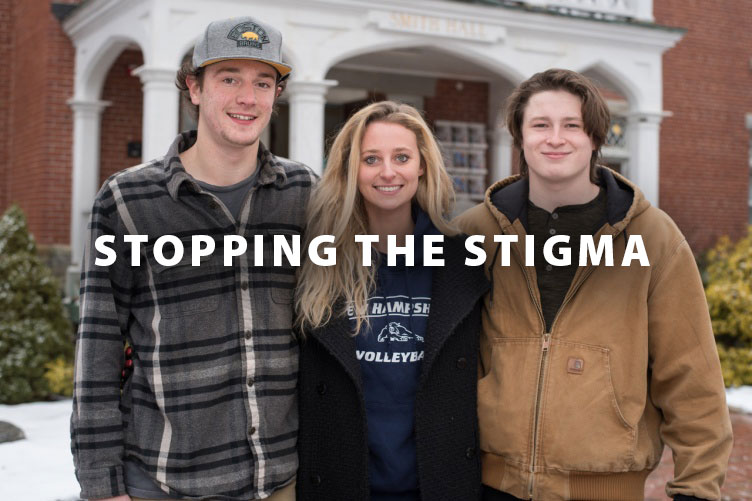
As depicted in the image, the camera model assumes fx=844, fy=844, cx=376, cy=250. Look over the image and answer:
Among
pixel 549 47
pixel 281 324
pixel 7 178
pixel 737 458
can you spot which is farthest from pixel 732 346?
pixel 7 178

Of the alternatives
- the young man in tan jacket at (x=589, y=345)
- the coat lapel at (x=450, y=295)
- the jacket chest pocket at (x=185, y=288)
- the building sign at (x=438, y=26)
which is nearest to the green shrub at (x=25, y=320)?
the building sign at (x=438, y=26)

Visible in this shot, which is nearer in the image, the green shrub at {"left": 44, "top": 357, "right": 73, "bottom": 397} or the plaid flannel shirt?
the plaid flannel shirt

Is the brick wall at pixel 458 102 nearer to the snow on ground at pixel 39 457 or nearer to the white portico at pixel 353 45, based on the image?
the white portico at pixel 353 45

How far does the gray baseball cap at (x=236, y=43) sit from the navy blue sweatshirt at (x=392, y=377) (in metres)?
0.83

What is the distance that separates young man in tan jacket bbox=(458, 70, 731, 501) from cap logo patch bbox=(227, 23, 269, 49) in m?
0.87

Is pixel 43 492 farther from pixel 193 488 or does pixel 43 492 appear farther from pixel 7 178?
pixel 7 178

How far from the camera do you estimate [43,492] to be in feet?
15.9

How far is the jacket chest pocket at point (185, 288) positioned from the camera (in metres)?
2.54

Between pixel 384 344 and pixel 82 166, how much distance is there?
27.2ft

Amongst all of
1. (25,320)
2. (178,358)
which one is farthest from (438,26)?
(178,358)

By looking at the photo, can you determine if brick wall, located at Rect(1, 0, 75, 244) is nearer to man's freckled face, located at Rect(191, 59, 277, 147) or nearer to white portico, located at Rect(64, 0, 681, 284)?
white portico, located at Rect(64, 0, 681, 284)

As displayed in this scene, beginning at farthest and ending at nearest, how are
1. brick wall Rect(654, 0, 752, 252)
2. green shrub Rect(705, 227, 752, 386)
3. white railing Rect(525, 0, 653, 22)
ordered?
brick wall Rect(654, 0, 752, 252) → white railing Rect(525, 0, 653, 22) → green shrub Rect(705, 227, 752, 386)

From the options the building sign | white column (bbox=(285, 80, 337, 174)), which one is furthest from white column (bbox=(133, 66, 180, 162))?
the building sign

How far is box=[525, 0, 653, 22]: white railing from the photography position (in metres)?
10.0
